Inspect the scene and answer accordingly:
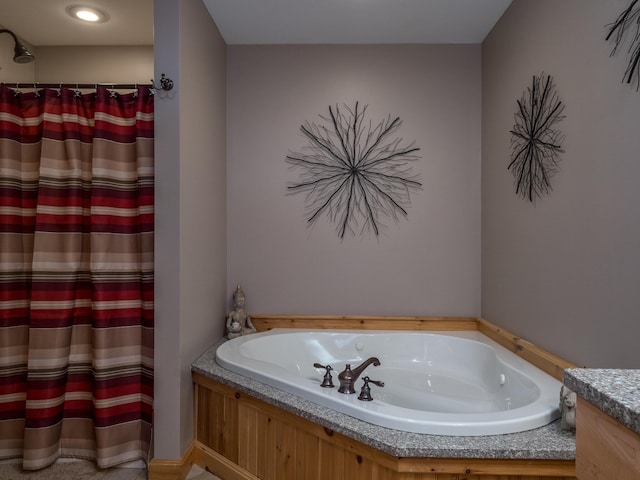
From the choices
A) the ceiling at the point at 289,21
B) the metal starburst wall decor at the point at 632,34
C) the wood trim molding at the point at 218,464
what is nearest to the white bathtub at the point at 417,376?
the wood trim molding at the point at 218,464

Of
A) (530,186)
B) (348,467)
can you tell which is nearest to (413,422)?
(348,467)

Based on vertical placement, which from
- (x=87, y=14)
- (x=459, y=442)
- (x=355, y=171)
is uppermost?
(x=87, y=14)

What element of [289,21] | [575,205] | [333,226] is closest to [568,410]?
[575,205]

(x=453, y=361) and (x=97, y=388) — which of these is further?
(x=453, y=361)

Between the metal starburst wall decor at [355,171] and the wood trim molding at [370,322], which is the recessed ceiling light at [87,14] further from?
the wood trim molding at [370,322]

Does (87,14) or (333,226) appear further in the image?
(333,226)

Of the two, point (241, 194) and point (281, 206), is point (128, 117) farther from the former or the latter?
point (281, 206)

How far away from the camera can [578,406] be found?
71cm

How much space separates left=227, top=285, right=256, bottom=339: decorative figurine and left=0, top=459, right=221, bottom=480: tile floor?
0.80 meters

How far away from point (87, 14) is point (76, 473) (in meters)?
2.60

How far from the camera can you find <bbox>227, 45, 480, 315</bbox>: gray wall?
2.78 meters

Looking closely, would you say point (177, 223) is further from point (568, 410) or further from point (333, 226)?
point (568, 410)

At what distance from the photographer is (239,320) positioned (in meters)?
2.60

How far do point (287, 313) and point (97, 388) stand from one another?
1.26 metres
